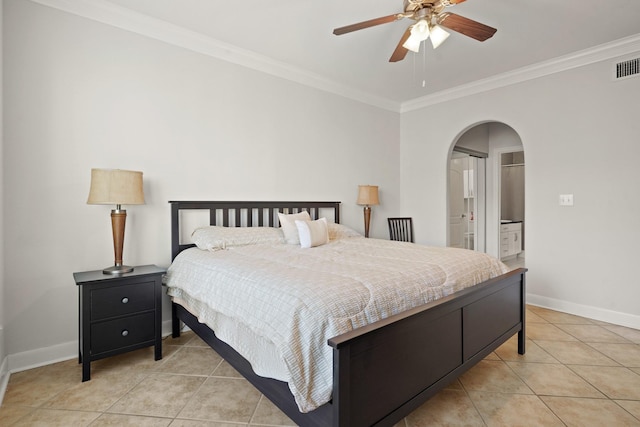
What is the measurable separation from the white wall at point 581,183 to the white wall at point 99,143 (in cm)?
275

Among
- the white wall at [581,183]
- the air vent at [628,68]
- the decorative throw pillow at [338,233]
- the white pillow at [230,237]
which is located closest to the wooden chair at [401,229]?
the decorative throw pillow at [338,233]

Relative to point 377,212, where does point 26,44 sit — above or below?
above

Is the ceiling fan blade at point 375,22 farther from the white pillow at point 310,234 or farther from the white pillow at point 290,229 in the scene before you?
the white pillow at point 290,229

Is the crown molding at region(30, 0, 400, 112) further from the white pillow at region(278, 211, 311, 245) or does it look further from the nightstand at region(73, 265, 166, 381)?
the nightstand at region(73, 265, 166, 381)

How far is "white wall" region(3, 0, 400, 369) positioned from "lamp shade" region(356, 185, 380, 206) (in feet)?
3.27

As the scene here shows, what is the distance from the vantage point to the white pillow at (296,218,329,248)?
9.43ft

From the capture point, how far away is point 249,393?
197 centimetres

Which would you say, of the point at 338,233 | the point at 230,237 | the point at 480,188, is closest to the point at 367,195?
the point at 338,233

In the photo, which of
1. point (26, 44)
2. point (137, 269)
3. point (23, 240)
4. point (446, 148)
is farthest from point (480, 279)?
point (26, 44)

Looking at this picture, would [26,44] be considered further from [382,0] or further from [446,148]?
[446,148]

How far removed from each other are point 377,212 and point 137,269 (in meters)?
3.22

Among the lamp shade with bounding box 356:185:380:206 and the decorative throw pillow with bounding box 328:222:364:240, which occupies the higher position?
the lamp shade with bounding box 356:185:380:206

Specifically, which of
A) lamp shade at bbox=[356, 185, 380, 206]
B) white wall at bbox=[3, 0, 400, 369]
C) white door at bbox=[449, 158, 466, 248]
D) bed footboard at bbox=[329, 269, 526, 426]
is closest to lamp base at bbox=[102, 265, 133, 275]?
white wall at bbox=[3, 0, 400, 369]

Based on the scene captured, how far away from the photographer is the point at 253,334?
1.62 m
